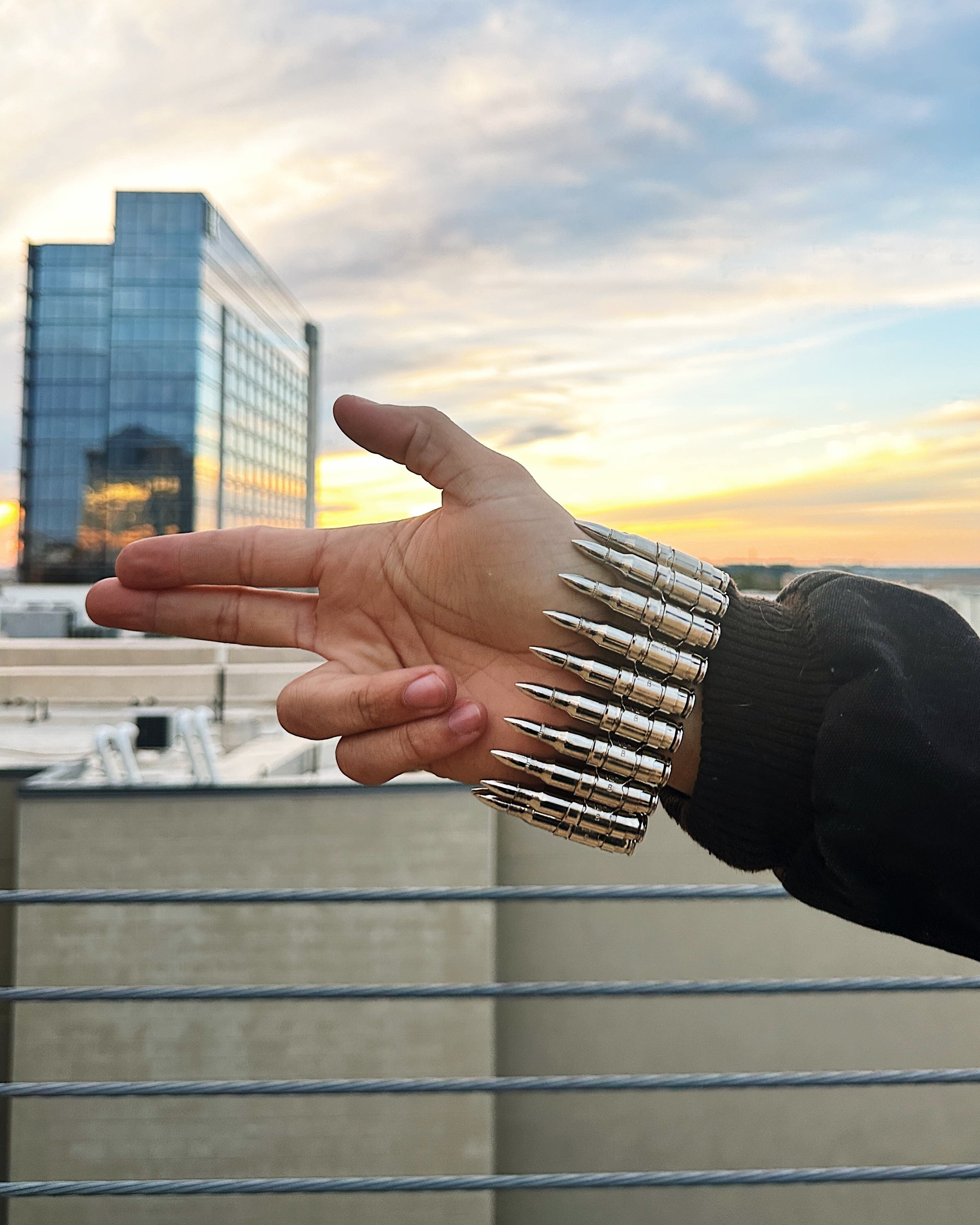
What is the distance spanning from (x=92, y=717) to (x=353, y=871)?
306 cm

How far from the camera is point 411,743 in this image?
0.85 m

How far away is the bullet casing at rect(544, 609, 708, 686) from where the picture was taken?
0.84 metres

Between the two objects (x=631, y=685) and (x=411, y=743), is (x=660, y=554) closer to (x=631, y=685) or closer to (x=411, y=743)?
(x=631, y=685)

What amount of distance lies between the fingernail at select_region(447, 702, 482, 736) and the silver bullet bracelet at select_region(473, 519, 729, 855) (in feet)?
0.15

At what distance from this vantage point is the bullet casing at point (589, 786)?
0.86m

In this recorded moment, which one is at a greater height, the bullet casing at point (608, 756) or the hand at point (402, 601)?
the hand at point (402, 601)

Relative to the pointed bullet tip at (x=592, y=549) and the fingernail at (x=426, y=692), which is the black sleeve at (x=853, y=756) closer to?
the pointed bullet tip at (x=592, y=549)

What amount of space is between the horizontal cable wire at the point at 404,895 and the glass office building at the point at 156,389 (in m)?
7.91

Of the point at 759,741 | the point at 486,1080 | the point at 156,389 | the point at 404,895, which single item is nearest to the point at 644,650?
the point at 759,741

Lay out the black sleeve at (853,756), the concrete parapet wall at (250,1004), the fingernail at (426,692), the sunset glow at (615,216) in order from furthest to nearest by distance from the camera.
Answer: the concrete parapet wall at (250,1004) → the sunset glow at (615,216) → the fingernail at (426,692) → the black sleeve at (853,756)

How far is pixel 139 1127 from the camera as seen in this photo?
17.2 ft

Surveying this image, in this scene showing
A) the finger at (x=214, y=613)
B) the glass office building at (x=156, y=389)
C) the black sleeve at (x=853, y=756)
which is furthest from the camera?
the glass office building at (x=156, y=389)

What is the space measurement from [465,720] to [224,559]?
1.05 ft

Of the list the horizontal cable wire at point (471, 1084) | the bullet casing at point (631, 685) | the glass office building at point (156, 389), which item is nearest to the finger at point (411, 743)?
the bullet casing at point (631, 685)
